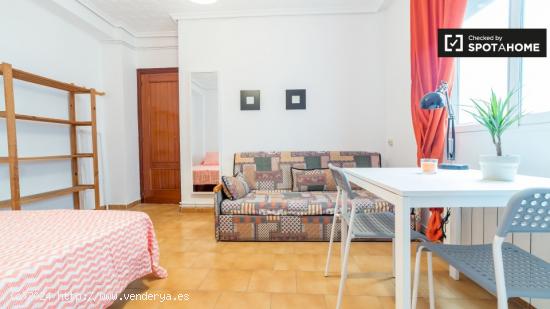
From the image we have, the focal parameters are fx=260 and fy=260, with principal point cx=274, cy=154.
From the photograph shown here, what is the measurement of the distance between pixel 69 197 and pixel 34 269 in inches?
108

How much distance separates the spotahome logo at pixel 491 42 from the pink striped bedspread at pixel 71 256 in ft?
8.16

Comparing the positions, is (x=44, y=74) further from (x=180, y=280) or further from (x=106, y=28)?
(x=180, y=280)

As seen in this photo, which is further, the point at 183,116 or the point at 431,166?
the point at 183,116

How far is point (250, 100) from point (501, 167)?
279 cm

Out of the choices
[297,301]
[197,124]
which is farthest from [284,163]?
[297,301]

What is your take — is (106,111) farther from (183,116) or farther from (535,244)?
(535,244)

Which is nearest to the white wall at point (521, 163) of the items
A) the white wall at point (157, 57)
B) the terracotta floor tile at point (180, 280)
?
the terracotta floor tile at point (180, 280)

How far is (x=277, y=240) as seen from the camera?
2541 millimetres

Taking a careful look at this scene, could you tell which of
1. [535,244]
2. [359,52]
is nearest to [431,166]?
[535,244]

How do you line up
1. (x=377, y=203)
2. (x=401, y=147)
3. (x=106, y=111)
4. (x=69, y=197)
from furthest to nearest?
(x=106, y=111) < (x=69, y=197) < (x=401, y=147) < (x=377, y=203)

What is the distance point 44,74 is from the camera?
111 inches

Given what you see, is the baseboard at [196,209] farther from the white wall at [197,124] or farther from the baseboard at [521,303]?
the baseboard at [521,303]

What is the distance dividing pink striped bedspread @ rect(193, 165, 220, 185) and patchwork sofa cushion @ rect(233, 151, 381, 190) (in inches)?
20.2

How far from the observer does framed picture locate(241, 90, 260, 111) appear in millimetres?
3455
